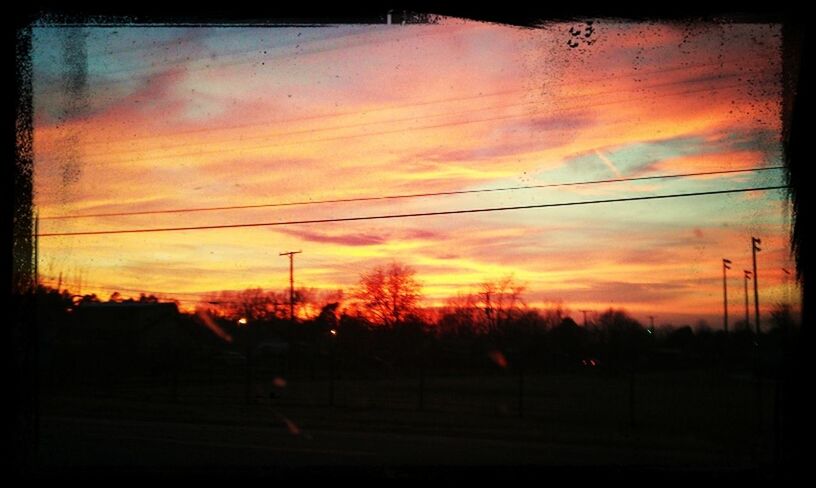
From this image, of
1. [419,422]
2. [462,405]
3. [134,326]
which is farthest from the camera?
[462,405]

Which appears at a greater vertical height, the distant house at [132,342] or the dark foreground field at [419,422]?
the distant house at [132,342]

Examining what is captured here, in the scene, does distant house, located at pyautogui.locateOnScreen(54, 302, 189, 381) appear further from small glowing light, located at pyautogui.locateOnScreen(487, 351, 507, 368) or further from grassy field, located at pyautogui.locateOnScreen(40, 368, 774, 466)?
small glowing light, located at pyautogui.locateOnScreen(487, 351, 507, 368)

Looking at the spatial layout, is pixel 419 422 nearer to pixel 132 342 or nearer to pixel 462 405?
pixel 462 405

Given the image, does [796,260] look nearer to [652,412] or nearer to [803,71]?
[803,71]

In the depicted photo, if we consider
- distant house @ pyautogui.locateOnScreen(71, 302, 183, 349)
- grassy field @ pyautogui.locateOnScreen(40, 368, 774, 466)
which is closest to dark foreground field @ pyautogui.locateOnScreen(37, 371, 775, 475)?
grassy field @ pyautogui.locateOnScreen(40, 368, 774, 466)

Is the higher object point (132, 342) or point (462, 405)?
point (132, 342)

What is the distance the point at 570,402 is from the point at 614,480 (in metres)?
12.1

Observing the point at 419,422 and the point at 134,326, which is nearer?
the point at 134,326

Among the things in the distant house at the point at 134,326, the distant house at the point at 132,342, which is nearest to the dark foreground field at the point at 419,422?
the distant house at the point at 132,342

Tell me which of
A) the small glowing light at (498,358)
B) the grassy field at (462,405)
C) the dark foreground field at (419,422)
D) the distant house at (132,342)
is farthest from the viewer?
the small glowing light at (498,358)

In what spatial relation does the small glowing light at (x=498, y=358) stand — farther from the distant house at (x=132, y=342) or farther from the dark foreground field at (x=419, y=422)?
the distant house at (x=132, y=342)

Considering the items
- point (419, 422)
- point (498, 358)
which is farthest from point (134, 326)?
point (498, 358)

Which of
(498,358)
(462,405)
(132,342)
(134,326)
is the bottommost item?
(462,405)

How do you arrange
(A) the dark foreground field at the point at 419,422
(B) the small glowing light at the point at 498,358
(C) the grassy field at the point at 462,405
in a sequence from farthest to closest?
(B) the small glowing light at the point at 498,358, (C) the grassy field at the point at 462,405, (A) the dark foreground field at the point at 419,422
